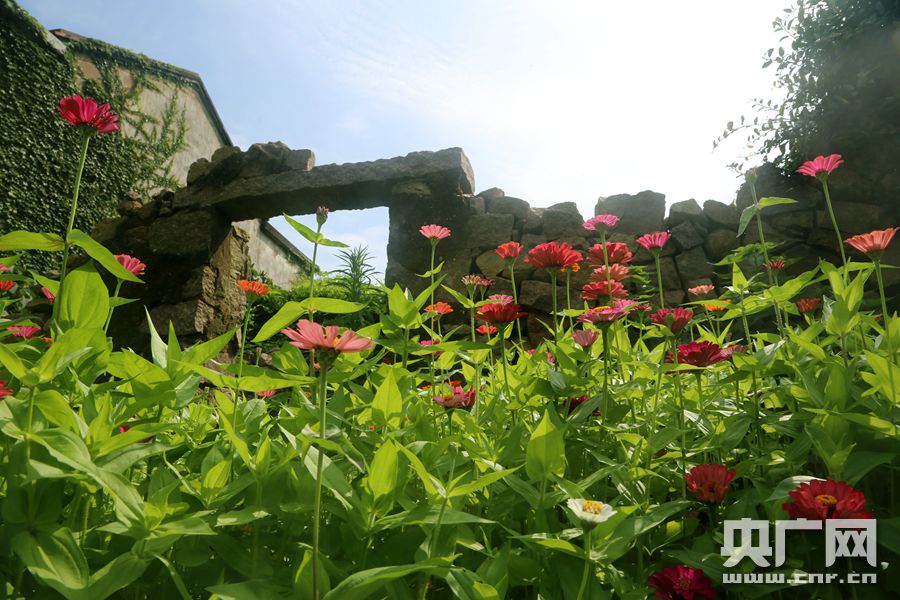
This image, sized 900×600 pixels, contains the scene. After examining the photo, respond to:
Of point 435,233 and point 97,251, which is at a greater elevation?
point 435,233

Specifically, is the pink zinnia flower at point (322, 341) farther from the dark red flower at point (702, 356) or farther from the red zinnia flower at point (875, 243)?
the red zinnia flower at point (875, 243)

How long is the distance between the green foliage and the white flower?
189 inches

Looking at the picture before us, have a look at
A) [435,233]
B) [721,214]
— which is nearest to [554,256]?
[435,233]

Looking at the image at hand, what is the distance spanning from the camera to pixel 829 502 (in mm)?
781

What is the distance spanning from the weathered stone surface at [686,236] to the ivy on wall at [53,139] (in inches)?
280

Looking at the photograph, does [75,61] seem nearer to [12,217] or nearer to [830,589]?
[12,217]

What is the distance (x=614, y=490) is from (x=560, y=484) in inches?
11.5

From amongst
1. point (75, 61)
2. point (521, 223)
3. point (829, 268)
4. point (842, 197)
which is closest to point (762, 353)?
point (829, 268)

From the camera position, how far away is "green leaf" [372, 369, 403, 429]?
926 mm

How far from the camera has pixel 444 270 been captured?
4926 mm

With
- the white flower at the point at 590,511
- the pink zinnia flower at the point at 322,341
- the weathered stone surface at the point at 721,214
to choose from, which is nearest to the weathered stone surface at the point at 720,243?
the weathered stone surface at the point at 721,214

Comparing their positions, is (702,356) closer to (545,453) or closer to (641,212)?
(545,453)

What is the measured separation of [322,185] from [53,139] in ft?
14.9

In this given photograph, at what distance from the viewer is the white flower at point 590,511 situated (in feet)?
2.31
